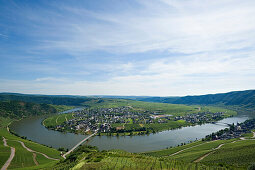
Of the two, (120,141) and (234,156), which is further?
(120,141)

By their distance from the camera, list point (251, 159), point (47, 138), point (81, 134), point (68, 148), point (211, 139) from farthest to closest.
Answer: point (81, 134) < point (47, 138) < point (211, 139) < point (68, 148) < point (251, 159)

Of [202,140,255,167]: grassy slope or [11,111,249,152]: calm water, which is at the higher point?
[202,140,255,167]: grassy slope

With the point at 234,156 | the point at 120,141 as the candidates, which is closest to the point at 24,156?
the point at 120,141

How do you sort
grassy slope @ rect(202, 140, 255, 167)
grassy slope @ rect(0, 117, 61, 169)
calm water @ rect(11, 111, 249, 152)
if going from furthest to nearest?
calm water @ rect(11, 111, 249, 152)
grassy slope @ rect(0, 117, 61, 169)
grassy slope @ rect(202, 140, 255, 167)

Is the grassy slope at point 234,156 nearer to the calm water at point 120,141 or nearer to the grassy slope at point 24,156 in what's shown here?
the calm water at point 120,141

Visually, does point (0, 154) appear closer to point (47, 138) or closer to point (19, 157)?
point (19, 157)

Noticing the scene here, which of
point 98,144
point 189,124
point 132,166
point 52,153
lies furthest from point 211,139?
point 52,153

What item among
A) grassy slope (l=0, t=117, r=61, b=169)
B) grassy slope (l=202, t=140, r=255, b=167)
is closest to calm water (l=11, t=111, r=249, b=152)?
grassy slope (l=0, t=117, r=61, b=169)

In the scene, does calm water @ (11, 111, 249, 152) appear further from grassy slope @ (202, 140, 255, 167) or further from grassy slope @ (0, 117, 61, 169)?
grassy slope @ (202, 140, 255, 167)

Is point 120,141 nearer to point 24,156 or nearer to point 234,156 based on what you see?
point 24,156

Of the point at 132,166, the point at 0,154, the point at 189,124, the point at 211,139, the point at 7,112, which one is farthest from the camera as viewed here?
the point at 7,112

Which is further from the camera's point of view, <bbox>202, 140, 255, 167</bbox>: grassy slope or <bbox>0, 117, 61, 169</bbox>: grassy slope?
<bbox>0, 117, 61, 169</bbox>: grassy slope
